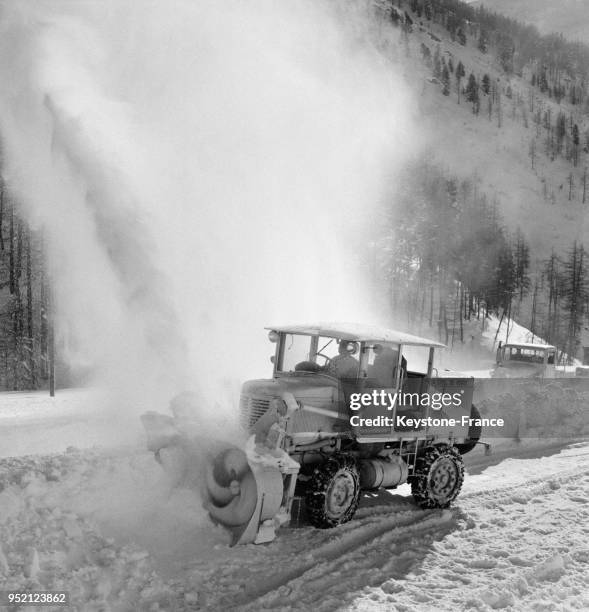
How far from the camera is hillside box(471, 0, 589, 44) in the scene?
6890 inches

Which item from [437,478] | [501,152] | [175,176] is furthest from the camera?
[501,152]

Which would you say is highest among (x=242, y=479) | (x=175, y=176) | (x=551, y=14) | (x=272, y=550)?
(x=551, y=14)

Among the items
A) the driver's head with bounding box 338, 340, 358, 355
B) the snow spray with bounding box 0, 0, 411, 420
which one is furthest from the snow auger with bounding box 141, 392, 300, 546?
the snow spray with bounding box 0, 0, 411, 420

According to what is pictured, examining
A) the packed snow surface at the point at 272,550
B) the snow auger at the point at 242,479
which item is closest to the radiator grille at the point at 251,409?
the snow auger at the point at 242,479

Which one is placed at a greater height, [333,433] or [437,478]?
[333,433]

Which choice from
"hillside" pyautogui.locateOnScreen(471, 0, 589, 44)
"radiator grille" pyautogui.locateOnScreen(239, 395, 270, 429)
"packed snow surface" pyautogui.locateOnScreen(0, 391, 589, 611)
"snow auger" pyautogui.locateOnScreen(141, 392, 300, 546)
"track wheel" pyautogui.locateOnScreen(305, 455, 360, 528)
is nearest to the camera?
"packed snow surface" pyautogui.locateOnScreen(0, 391, 589, 611)

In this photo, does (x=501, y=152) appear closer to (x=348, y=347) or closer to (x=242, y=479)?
(x=348, y=347)

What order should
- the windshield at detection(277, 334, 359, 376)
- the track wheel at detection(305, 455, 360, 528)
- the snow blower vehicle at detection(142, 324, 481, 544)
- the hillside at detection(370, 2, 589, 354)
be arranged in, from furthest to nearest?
the hillside at detection(370, 2, 589, 354), the windshield at detection(277, 334, 359, 376), the track wheel at detection(305, 455, 360, 528), the snow blower vehicle at detection(142, 324, 481, 544)

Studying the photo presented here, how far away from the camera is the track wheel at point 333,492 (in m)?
7.40

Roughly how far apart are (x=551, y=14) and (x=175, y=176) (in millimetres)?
202816

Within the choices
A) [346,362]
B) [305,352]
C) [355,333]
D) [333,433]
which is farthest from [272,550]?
[305,352]

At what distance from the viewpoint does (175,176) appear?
19.0m

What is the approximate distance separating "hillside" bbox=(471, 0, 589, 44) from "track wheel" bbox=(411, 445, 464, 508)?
19328 cm

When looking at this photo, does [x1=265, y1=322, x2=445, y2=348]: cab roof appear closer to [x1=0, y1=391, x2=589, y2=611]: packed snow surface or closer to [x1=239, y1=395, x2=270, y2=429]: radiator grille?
[x1=239, y1=395, x2=270, y2=429]: radiator grille
